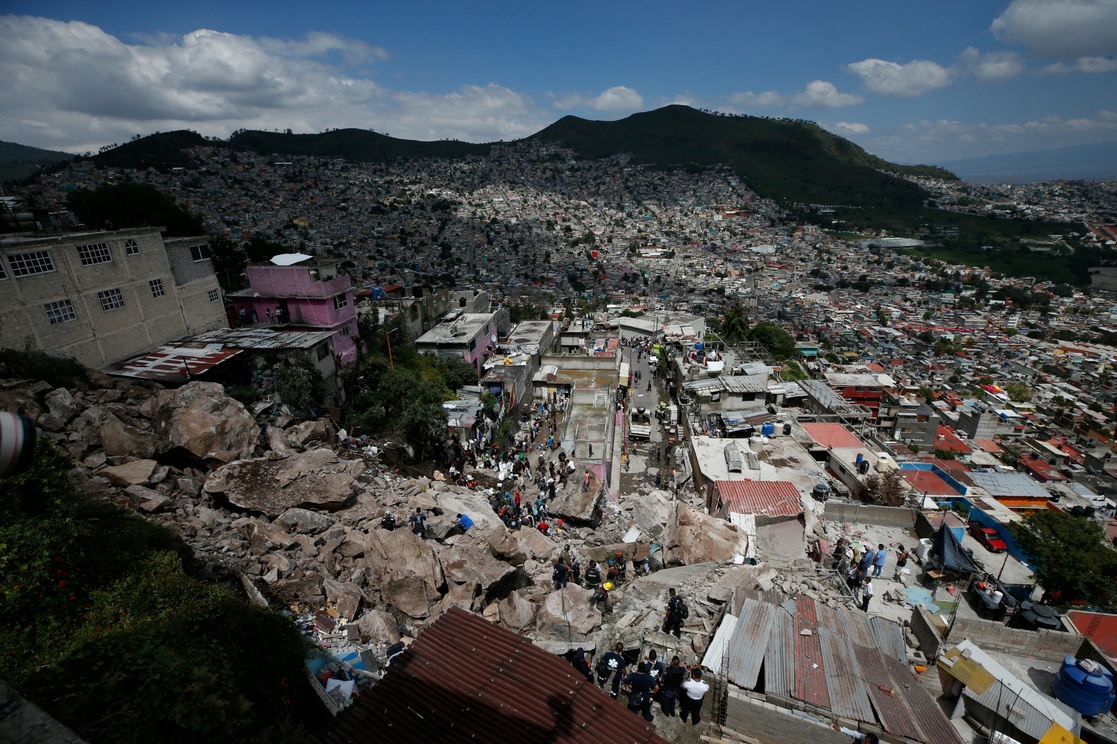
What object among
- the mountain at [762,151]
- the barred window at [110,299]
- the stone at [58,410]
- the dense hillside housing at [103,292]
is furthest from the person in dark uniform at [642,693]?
the mountain at [762,151]

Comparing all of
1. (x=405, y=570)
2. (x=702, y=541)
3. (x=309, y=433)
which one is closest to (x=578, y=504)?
(x=702, y=541)

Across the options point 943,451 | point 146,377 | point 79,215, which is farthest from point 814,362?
point 79,215

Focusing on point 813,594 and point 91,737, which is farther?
point 813,594

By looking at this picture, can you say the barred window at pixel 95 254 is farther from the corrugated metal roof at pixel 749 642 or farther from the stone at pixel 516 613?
the corrugated metal roof at pixel 749 642

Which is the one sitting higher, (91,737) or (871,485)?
(91,737)

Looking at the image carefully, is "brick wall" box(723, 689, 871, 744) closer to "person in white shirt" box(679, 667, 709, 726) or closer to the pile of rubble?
"person in white shirt" box(679, 667, 709, 726)

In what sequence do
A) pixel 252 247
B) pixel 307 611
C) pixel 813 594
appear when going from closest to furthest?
pixel 307 611 → pixel 813 594 → pixel 252 247

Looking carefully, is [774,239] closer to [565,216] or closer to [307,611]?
[565,216]
